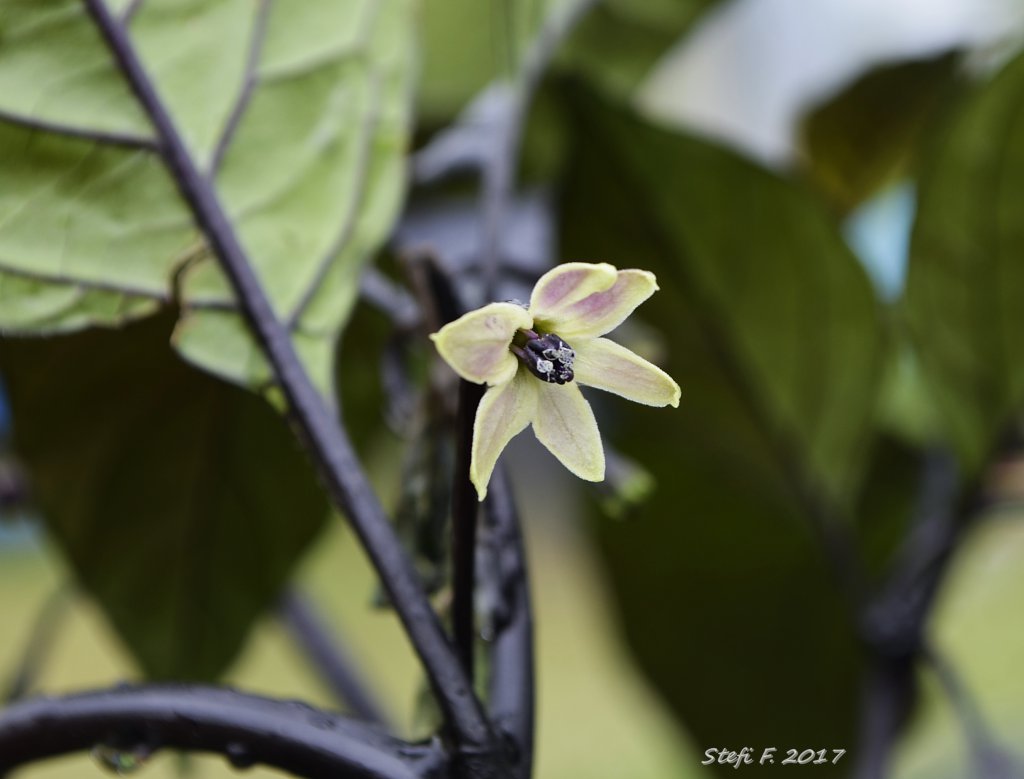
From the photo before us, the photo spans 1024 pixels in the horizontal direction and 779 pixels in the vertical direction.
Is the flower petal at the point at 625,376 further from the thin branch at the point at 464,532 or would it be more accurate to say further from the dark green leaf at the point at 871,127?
the dark green leaf at the point at 871,127

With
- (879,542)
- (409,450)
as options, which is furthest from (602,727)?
(409,450)

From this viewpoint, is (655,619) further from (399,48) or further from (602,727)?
(602,727)

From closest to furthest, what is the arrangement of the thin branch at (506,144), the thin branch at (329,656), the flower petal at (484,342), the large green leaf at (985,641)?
1. the flower petal at (484,342)
2. the thin branch at (506,144)
3. the thin branch at (329,656)
4. the large green leaf at (985,641)

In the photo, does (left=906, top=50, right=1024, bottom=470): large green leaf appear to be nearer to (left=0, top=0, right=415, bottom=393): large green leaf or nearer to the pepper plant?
the pepper plant

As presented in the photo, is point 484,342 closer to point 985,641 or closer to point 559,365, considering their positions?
point 559,365

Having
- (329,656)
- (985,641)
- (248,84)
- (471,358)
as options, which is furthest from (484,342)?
(985,641)

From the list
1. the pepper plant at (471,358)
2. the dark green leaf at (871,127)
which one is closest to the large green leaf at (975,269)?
the pepper plant at (471,358)

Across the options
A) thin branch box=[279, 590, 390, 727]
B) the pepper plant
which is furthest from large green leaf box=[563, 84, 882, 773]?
thin branch box=[279, 590, 390, 727]
